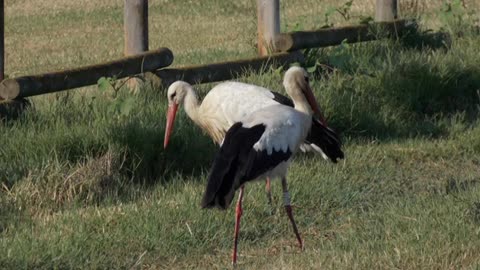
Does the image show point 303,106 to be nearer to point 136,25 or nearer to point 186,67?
point 136,25

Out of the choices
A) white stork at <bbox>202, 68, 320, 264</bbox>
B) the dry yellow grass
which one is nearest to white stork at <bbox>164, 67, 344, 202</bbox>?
white stork at <bbox>202, 68, 320, 264</bbox>

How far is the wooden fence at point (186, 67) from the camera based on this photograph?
9.16 m

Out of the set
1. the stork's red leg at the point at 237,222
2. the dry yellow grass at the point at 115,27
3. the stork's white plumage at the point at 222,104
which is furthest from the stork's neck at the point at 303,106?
the dry yellow grass at the point at 115,27

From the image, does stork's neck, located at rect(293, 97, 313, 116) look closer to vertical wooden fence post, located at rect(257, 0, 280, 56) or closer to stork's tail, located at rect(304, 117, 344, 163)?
stork's tail, located at rect(304, 117, 344, 163)

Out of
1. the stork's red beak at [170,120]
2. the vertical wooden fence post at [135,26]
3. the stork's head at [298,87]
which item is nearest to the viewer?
the stork's head at [298,87]

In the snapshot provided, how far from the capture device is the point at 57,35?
22062mm

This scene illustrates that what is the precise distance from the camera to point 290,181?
8.38 meters

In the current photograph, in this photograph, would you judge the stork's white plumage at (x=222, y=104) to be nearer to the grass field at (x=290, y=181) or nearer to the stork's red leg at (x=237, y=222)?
the grass field at (x=290, y=181)

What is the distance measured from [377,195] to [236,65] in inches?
119

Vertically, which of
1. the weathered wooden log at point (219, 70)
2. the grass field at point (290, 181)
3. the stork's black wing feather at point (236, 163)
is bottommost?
the grass field at point (290, 181)

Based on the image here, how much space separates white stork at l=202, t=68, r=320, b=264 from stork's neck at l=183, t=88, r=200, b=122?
3.27 ft

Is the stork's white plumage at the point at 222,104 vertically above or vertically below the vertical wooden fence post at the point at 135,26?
below

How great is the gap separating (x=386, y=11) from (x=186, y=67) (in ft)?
11.2

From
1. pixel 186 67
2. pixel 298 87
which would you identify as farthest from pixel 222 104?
pixel 186 67
